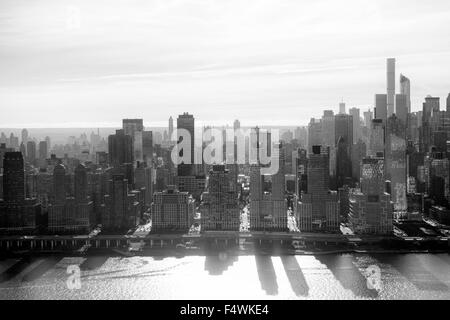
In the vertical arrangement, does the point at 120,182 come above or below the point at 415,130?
below

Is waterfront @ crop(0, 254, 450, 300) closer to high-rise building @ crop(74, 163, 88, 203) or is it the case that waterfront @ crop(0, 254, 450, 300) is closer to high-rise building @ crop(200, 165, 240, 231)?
high-rise building @ crop(200, 165, 240, 231)

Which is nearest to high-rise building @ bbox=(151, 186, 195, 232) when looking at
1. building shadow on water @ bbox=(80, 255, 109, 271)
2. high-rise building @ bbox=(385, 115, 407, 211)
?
building shadow on water @ bbox=(80, 255, 109, 271)

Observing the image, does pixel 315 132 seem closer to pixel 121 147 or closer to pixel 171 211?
pixel 121 147

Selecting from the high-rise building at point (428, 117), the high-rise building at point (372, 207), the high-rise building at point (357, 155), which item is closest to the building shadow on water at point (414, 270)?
the high-rise building at point (372, 207)

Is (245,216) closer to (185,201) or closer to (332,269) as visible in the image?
(185,201)
